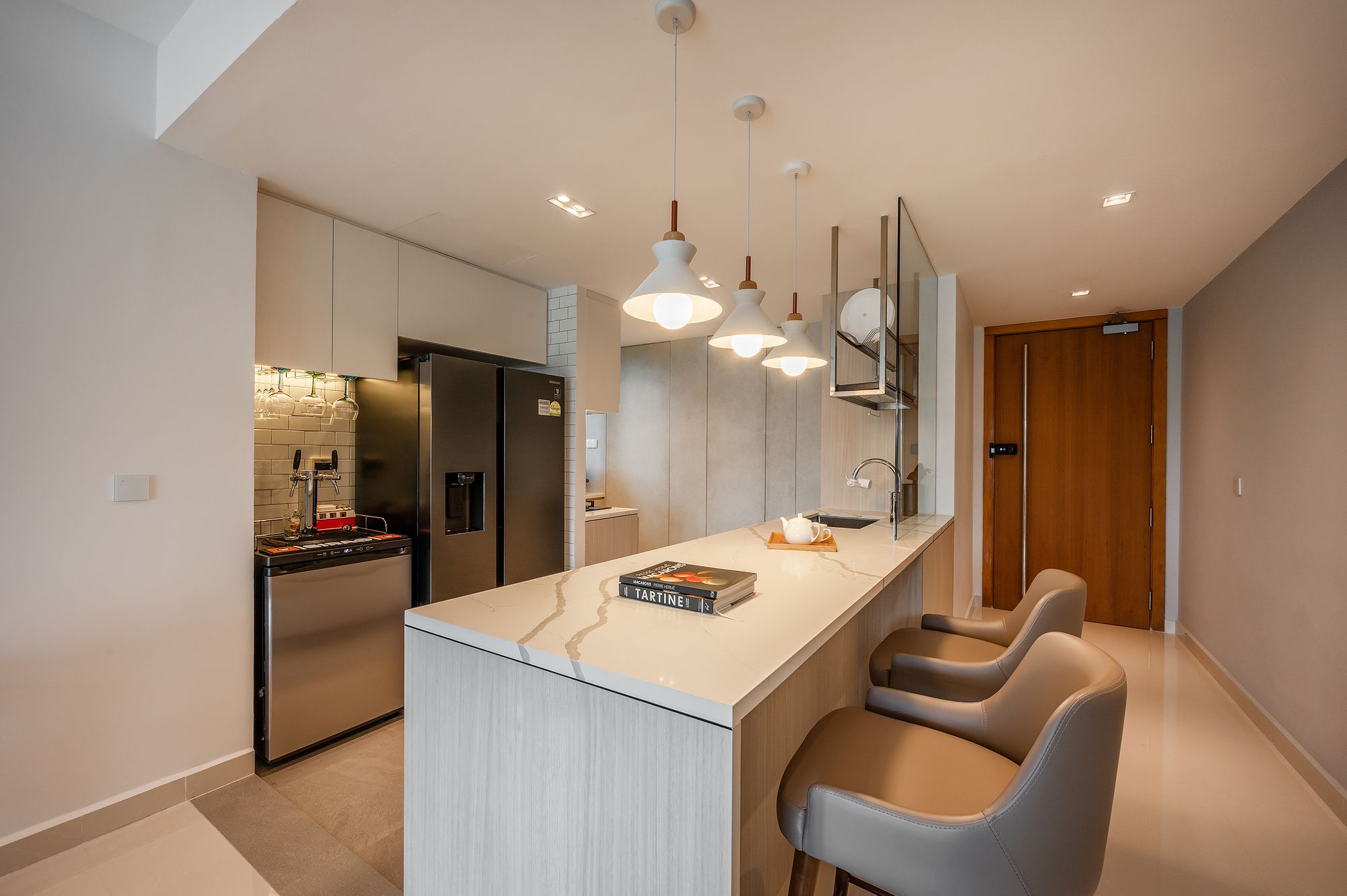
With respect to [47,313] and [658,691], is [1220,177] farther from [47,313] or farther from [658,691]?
[47,313]

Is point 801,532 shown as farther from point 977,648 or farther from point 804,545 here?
point 977,648

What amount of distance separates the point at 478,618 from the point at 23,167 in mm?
2163

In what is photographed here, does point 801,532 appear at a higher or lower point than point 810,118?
lower

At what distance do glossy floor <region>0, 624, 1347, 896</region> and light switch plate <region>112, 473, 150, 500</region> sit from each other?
45.6 inches

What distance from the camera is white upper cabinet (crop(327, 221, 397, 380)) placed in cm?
287

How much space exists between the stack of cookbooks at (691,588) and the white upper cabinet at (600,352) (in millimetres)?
2725

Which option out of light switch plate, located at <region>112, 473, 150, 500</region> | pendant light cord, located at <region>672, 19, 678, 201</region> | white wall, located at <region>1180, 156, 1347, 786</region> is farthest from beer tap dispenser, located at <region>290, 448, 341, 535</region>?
white wall, located at <region>1180, 156, 1347, 786</region>

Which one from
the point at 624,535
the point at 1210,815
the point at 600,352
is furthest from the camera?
the point at 624,535

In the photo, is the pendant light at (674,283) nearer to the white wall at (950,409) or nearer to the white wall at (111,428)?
the white wall at (111,428)

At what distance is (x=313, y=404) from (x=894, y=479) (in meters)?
3.11

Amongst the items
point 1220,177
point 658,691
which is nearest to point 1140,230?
point 1220,177

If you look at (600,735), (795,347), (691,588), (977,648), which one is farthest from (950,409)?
(600,735)

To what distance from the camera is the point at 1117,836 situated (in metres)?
2.06

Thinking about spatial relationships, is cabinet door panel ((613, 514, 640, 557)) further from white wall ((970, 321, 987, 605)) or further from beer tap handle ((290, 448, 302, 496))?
white wall ((970, 321, 987, 605))
